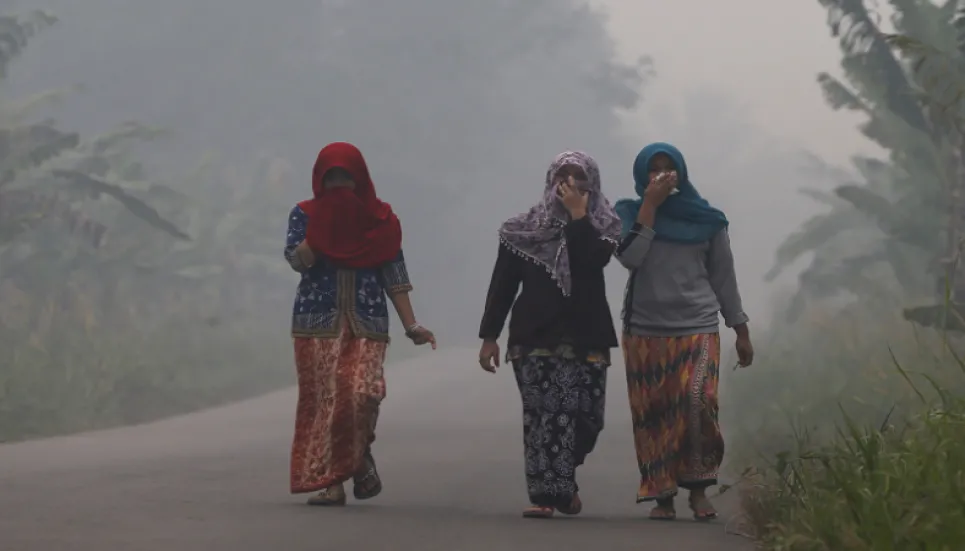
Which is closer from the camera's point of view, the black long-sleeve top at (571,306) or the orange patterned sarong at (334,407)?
the black long-sleeve top at (571,306)

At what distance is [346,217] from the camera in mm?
9883

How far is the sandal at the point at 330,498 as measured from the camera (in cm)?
968

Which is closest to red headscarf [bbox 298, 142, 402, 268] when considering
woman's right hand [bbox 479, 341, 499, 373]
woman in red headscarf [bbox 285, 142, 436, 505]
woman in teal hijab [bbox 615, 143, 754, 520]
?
woman in red headscarf [bbox 285, 142, 436, 505]

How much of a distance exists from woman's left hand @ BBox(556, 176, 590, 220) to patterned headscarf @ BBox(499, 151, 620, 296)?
0.05 metres

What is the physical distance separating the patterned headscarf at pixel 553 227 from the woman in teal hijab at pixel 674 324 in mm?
184

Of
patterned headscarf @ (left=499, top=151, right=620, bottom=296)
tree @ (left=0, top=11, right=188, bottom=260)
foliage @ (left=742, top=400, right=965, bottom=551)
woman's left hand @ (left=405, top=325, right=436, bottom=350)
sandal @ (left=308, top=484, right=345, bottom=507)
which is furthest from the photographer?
tree @ (left=0, top=11, right=188, bottom=260)

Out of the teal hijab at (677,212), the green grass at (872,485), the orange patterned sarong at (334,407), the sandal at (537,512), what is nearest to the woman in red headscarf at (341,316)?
the orange patterned sarong at (334,407)

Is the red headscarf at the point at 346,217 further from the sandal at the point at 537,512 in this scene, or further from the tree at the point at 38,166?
the tree at the point at 38,166

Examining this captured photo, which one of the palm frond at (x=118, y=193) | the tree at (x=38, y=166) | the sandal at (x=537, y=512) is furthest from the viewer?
the palm frond at (x=118, y=193)

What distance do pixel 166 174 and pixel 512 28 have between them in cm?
1213

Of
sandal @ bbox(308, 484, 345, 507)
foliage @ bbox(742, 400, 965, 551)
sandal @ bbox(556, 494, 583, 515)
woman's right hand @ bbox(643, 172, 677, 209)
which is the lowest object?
foliage @ bbox(742, 400, 965, 551)

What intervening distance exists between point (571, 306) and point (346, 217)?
1.41 meters

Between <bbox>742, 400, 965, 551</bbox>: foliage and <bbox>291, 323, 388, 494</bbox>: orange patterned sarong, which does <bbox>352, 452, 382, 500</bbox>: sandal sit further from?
<bbox>742, 400, 965, 551</bbox>: foliage

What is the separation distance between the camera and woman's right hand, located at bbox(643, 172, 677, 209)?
9359 mm
